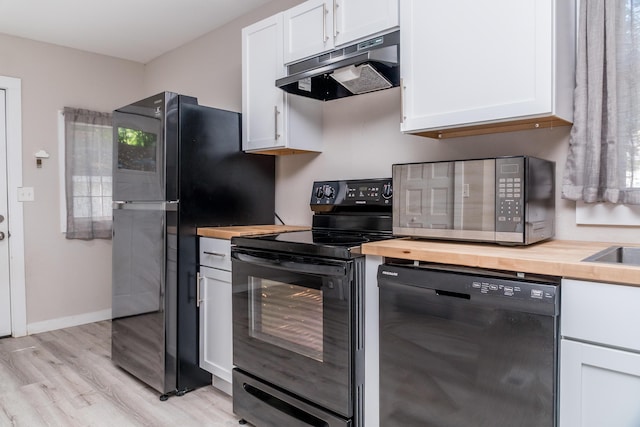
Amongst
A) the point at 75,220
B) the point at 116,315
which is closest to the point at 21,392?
the point at 116,315

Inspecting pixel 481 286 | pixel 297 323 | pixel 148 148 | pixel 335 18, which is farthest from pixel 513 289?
pixel 148 148

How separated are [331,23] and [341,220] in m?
1.02

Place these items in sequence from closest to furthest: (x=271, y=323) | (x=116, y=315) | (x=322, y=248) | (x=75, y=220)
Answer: (x=322, y=248) < (x=271, y=323) < (x=116, y=315) < (x=75, y=220)

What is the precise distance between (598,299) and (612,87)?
34.0 inches

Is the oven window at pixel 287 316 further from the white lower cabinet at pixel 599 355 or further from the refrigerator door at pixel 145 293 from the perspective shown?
the white lower cabinet at pixel 599 355

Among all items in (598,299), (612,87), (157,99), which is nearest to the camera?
(598,299)

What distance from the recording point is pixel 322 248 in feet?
5.56

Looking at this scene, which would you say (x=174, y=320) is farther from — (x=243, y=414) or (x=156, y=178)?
(x=156, y=178)

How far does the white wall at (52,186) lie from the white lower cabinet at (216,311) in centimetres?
204

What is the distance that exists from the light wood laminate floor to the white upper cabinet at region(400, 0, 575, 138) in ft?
5.98

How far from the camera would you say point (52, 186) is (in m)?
3.65

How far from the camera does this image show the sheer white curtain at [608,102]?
1.51 metres

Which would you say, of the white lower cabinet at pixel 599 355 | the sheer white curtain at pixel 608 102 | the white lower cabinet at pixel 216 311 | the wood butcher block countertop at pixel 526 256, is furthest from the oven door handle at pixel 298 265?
the sheer white curtain at pixel 608 102

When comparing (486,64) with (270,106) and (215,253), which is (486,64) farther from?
(215,253)
